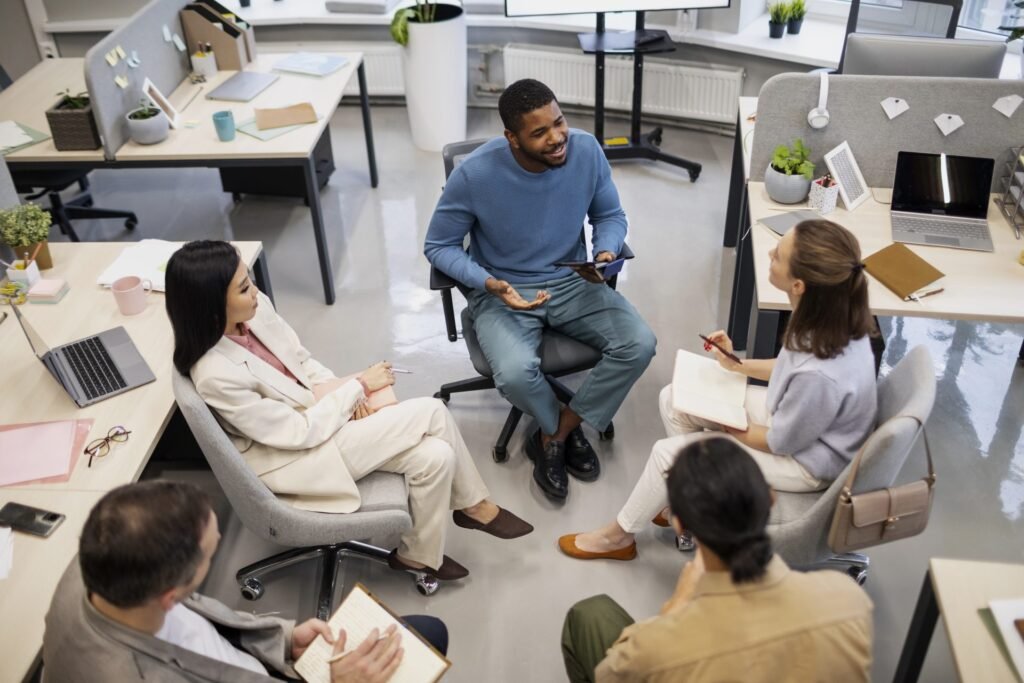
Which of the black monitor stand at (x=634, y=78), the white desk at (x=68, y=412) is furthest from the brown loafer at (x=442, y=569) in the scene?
the black monitor stand at (x=634, y=78)

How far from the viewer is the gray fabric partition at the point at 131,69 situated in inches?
128

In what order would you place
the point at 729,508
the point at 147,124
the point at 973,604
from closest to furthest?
1. the point at 729,508
2. the point at 973,604
3. the point at 147,124

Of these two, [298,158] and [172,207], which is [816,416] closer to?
[298,158]

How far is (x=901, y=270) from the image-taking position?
2553 mm

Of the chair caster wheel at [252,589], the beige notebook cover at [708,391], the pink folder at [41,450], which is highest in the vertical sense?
the pink folder at [41,450]

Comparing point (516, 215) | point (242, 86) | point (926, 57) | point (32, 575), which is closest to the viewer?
point (32, 575)

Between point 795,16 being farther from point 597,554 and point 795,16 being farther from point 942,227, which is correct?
point 597,554

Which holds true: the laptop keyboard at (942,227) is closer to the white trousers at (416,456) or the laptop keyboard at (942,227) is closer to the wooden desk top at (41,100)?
the white trousers at (416,456)

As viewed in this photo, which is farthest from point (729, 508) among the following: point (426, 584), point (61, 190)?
point (61, 190)

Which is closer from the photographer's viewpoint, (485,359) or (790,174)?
(485,359)

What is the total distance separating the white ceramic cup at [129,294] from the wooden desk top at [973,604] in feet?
6.94

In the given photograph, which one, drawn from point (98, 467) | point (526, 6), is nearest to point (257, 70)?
point (526, 6)

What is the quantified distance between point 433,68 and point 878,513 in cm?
348

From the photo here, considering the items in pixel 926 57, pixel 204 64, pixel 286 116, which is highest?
pixel 926 57
